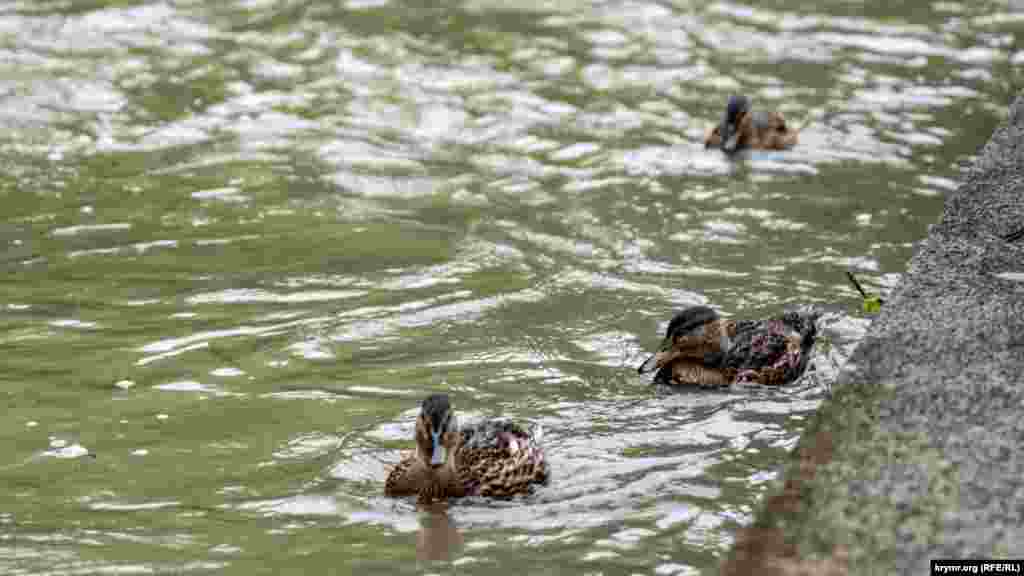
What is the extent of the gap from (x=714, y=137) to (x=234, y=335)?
5.47 meters

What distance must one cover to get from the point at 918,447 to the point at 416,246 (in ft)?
21.5

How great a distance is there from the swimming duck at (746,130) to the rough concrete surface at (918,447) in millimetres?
6246

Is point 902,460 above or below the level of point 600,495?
above

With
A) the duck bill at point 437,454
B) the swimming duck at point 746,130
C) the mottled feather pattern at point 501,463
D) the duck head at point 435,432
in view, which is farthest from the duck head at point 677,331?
the swimming duck at point 746,130

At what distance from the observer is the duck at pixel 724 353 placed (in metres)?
9.19

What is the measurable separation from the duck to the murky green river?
0.42ft

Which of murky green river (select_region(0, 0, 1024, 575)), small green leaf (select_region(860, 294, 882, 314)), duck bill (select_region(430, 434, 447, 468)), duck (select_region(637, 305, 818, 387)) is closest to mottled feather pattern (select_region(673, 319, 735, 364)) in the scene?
duck (select_region(637, 305, 818, 387))

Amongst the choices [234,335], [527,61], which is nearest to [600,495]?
[234,335]

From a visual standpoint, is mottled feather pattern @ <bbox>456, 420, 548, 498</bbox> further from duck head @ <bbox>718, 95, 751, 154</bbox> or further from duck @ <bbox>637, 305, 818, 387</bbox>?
duck head @ <bbox>718, 95, 751, 154</bbox>

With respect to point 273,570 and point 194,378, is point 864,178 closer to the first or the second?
point 194,378

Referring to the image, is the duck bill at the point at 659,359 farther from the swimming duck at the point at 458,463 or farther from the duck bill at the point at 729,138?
the duck bill at the point at 729,138

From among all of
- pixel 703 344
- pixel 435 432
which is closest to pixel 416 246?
pixel 703 344

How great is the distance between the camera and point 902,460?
18.2ft

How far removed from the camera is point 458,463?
794 cm
